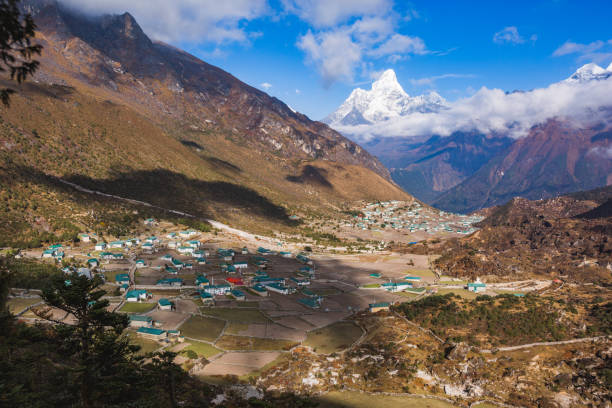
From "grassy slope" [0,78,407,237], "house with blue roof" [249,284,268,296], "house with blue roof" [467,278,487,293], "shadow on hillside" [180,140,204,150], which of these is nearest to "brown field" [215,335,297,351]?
"house with blue roof" [249,284,268,296]

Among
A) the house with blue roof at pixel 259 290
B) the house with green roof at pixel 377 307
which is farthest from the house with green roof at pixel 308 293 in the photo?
the house with green roof at pixel 377 307

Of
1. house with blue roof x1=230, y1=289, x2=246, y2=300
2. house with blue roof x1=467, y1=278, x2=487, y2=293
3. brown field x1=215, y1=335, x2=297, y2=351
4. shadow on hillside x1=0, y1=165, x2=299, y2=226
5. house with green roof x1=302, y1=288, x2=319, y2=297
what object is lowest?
brown field x1=215, y1=335, x2=297, y2=351

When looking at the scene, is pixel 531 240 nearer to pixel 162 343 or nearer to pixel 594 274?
pixel 594 274

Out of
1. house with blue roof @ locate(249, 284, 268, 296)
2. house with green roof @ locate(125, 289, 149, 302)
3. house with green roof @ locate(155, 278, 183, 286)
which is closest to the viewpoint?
house with green roof @ locate(125, 289, 149, 302)

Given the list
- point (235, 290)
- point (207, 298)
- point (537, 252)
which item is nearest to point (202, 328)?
point (207, 298)

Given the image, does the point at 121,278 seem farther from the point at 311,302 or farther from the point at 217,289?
the point at 311,302

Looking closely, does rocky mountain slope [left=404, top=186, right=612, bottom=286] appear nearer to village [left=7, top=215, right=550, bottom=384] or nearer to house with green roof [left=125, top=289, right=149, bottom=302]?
village [left=7, top=215, right=550, bottom=384]

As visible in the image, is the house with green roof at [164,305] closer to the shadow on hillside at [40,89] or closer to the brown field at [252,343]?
the brown field at [252,343]

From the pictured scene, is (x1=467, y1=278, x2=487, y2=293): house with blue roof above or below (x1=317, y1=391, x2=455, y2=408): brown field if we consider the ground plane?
above

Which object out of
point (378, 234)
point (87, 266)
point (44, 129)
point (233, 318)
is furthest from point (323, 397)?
point (378, 234)
